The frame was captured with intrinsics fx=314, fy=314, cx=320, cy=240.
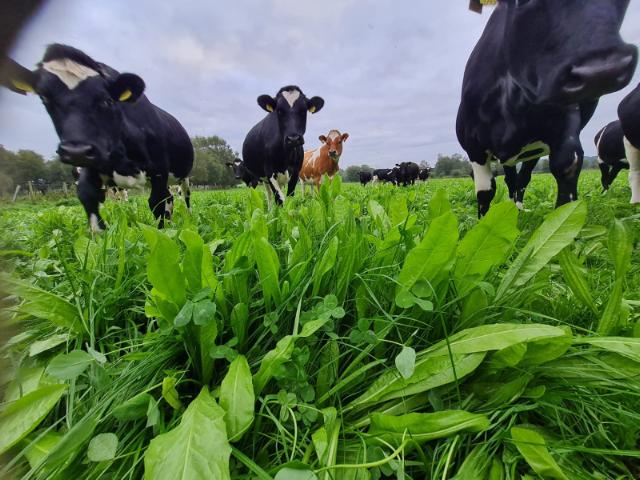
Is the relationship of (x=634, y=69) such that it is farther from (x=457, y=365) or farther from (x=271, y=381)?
(x=271, y=381)

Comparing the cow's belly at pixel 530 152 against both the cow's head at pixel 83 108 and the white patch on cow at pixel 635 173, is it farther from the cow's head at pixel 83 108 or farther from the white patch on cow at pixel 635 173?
the cow's head at pixel 83 108

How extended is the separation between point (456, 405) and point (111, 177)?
13.3 feet

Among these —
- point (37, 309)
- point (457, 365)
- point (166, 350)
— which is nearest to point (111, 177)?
point (37, 309)

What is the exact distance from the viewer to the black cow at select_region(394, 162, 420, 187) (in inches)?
888

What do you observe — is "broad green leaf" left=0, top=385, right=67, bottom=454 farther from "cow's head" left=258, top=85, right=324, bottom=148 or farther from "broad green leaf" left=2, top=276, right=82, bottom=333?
"cow's head" left=258, top=85, right=324, bottom=148

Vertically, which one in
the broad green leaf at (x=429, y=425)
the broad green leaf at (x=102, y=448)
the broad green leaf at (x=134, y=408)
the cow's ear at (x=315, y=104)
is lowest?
the broad green leaf at (x=429, y=425)

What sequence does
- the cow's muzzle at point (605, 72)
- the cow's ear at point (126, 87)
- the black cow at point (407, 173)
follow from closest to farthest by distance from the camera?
1. the cow's muzzle at point (605, 72)
2. the cow's ear at point (126, 87)
3. the black cow at point (407, 173)

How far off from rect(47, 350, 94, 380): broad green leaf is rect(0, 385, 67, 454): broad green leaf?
2.2 inches

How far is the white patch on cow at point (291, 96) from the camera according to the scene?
22.6 feet

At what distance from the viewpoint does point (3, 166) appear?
0.34 metres

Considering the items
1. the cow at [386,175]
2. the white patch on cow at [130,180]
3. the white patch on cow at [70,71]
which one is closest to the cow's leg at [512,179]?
the white patch on cow at [130,180]

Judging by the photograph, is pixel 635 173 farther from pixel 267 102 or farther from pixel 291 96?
pixel 267 102

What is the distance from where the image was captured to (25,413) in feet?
2.17

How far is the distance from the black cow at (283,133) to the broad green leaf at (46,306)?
5436 millimetres
